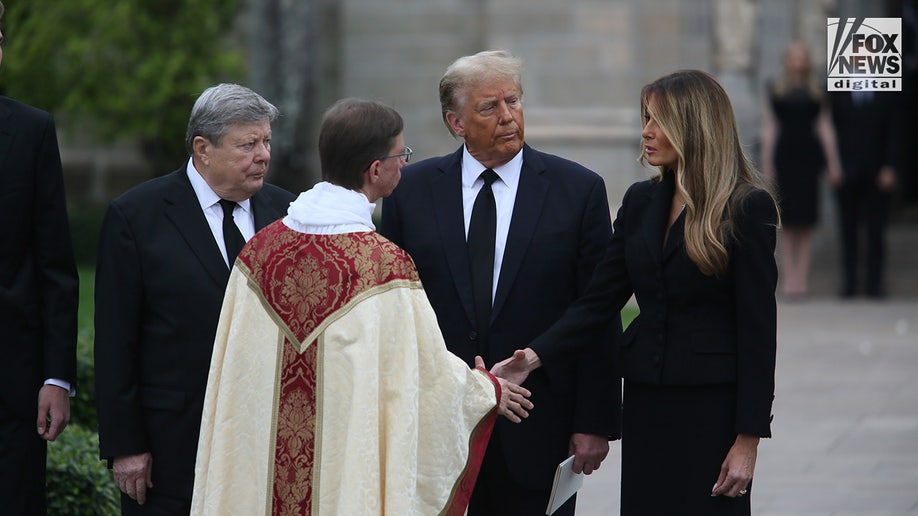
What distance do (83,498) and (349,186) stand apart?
7.42 feet

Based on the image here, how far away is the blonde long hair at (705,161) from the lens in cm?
412

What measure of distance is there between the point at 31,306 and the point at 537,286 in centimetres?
164

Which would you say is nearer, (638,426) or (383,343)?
(383,343)

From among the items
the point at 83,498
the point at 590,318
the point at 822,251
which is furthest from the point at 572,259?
the point at 822,251

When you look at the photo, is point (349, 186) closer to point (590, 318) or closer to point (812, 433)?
point (590, 318)

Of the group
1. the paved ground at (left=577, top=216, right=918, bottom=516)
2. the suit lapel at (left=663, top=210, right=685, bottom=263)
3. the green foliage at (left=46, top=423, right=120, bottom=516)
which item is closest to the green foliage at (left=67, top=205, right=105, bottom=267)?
the paved ground at (left=577, top=216, right=918, bottom=516)

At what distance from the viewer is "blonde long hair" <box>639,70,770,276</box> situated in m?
4.12

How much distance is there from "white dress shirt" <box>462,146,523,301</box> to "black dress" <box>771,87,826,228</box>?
8.65m

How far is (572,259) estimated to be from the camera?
15.4 ft

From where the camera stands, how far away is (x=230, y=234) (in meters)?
4.57

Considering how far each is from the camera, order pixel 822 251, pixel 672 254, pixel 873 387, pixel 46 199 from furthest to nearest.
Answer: pixel 822 251, pixel 873 387, pixel 46 199, pixel 672 254

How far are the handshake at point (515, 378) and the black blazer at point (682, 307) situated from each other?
0.15 ft

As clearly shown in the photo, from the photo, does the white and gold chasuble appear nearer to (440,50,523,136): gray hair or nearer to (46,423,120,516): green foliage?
(440,50,523,136): gray hair
